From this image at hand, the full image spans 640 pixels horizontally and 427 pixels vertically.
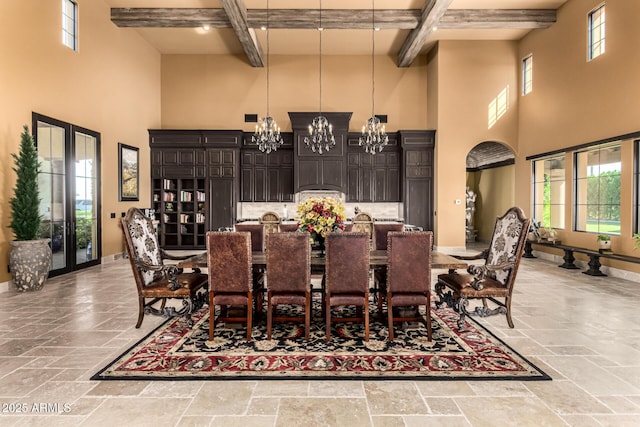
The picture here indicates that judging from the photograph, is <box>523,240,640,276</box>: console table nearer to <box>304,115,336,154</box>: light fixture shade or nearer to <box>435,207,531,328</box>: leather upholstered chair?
<box>435,207,531,328</box>: leather upholstered chair

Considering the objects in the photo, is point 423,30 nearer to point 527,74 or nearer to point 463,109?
point 463,109

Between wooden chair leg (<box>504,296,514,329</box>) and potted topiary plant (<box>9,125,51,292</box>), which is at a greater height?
potted topiary plant (<box>9,125,51,292</box>)

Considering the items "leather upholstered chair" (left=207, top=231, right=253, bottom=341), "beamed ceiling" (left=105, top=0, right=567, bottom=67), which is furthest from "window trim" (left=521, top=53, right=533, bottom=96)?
"leather upholstered chair" (left=207, top=231, right=253, bottom=341)

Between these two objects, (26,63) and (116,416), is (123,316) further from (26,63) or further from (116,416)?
(26,63)

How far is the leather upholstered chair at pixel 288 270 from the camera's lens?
3.12 metres

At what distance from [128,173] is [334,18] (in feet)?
19.1

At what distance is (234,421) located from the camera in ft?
6.56

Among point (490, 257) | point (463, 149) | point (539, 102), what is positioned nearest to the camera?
point (490, 257)

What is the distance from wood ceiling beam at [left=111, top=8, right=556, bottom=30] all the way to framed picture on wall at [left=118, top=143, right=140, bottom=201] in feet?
8.90

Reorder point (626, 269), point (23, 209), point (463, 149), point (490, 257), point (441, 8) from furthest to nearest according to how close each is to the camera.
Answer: point (463, 149) → point (441, 8) → point (626, 269) → point (23, 209) → point (490, 257)

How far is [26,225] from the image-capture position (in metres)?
4.82

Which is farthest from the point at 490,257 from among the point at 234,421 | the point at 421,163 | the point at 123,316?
the point at 421,163

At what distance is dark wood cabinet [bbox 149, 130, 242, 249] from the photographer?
30.4ft

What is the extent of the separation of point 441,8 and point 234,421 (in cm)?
739
